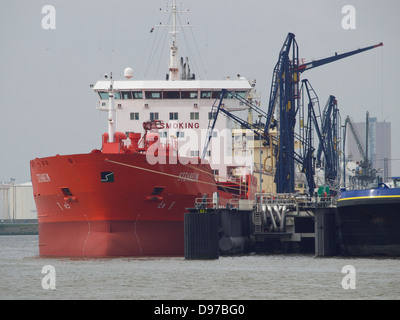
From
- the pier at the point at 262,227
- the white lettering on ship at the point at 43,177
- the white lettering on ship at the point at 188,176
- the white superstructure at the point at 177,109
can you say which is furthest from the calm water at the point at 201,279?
the white superstructure at the point at 177,109

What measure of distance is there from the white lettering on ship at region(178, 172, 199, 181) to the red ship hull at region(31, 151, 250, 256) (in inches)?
1.8

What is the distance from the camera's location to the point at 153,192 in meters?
41.6

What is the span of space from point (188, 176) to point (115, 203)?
4323 millimetres

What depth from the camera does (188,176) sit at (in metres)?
43.5

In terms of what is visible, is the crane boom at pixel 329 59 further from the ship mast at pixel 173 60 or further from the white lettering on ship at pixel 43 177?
the white lettering on ship at pixel 43 177

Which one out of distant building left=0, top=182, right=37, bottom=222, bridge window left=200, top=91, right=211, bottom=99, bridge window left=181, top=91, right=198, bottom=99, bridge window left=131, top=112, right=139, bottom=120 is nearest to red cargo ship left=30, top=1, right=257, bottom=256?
bridge window left=131, top=112, right=139, bottom=120

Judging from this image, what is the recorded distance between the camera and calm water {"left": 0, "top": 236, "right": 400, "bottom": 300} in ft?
93.9

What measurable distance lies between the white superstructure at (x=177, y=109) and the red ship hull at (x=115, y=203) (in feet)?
25.5

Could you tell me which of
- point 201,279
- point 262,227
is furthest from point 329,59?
point 201,279

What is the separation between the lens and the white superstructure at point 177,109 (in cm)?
5103

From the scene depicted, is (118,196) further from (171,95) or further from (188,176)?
(171,95)

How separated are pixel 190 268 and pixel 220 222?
736 centimetres
